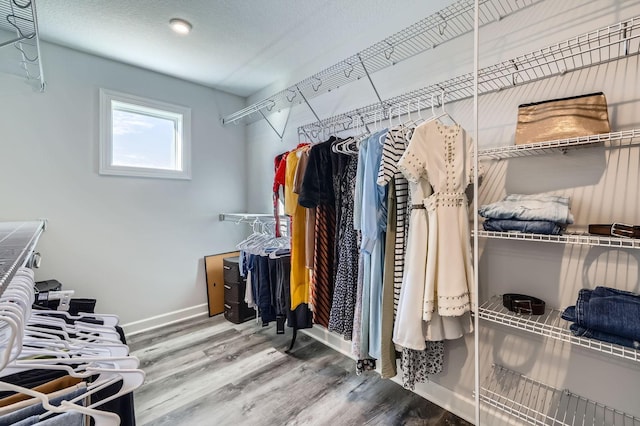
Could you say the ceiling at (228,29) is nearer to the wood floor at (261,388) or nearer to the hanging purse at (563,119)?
the hanging purse at (563,119)

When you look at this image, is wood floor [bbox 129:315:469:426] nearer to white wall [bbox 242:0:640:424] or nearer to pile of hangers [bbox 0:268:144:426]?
white wall [bbox 242:0:640:424]

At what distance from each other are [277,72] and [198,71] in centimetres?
74

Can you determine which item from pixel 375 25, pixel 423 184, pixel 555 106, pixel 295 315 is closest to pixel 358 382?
pixel 295 315

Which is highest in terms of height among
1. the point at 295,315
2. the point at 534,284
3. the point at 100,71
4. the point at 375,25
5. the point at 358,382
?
the point at 375,25

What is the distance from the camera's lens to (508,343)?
143 centimetres

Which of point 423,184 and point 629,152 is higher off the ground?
point 629,152

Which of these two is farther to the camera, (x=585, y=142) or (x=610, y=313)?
(x=585, y=142)

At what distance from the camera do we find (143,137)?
2732 mm

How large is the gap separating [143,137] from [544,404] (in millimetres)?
3465

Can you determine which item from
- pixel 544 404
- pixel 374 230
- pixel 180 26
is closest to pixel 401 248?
pixel 374 230

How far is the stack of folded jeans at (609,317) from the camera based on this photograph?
913mm

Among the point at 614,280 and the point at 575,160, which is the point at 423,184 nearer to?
the point at 575,160

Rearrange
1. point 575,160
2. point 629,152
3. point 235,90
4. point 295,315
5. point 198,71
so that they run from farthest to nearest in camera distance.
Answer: point 235,90, point 198,71, point 295,315, point 575,160, point 629,152

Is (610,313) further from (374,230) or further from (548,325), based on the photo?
(374,230)
